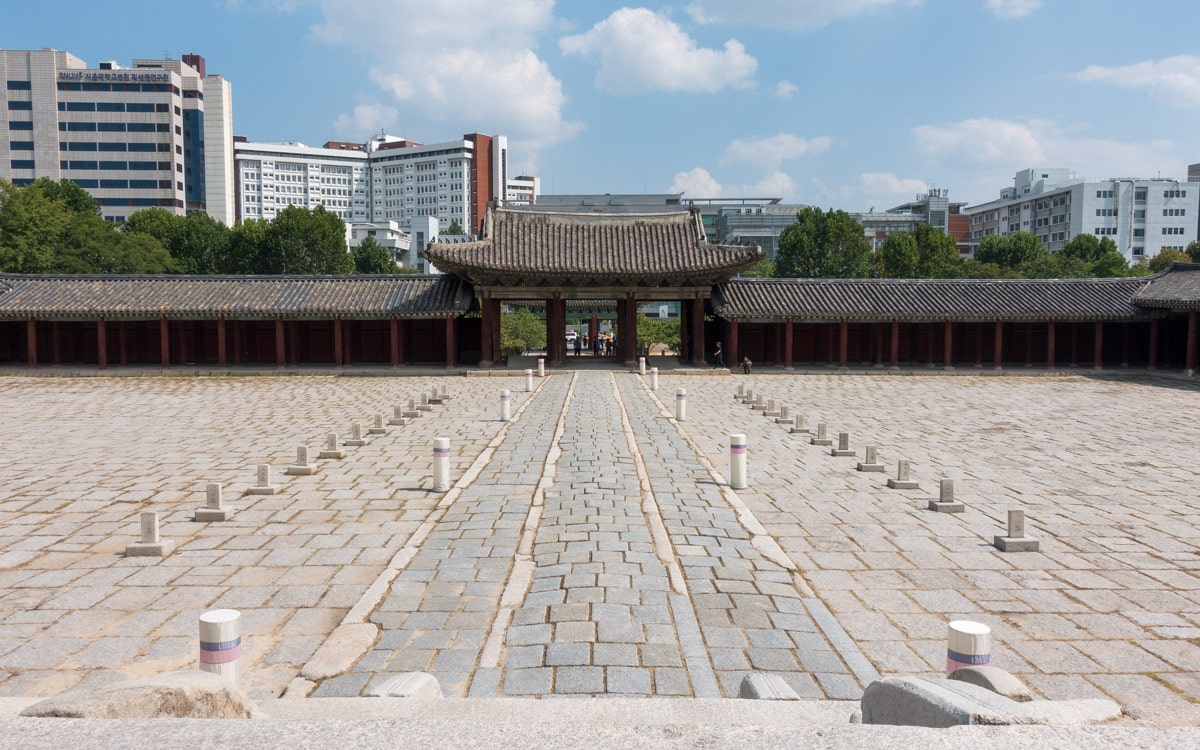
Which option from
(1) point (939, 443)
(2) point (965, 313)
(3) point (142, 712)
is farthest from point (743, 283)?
(3) point (142, 712)

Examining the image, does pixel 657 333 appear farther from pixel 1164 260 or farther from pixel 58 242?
pixel 1164 260

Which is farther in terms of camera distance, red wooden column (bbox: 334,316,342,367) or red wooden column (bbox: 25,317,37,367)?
red wooden column (bbox: 334,316,342,367)

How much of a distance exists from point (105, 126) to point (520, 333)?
77070 millimetres

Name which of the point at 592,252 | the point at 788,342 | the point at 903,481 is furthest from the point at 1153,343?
the point at 903,481

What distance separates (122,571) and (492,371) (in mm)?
24927

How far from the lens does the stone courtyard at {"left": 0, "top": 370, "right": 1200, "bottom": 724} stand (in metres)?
5.55

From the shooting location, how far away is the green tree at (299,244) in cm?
6162

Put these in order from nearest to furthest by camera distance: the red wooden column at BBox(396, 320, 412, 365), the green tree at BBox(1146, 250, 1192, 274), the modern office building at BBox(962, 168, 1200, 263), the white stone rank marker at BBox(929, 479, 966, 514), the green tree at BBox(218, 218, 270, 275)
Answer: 1. the white stone rank marker at BBox(929, 479, 966, 514)
2. the red wooden column at BBox(396, 320, 412, 365)
3. the green tree at BBox(218, 218, 270, 275)
4. the green tree at BBox(1146, 250, 1192, 274)
5. the modern office building at BBox(962, 168, 1200, 263)

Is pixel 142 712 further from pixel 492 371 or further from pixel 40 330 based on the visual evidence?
pixel 40 330

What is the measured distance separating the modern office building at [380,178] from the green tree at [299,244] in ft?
205

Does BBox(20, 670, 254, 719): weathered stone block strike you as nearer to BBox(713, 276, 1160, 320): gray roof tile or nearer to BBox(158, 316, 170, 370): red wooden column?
BBox(713, 276, 1160, 320): gray roof tile

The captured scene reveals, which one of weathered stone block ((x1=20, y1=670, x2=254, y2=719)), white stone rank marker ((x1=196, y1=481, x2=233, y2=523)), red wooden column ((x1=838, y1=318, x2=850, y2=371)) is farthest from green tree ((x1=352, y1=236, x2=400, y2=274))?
weathered stone block ((x1=20, y1=670, x2=254, y2=719))

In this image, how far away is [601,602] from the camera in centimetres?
650

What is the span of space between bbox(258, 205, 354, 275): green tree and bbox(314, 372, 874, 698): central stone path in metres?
56.0
